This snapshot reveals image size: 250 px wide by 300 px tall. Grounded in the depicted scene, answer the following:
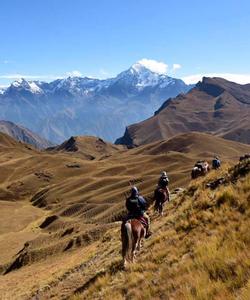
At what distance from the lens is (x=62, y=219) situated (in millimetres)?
78562

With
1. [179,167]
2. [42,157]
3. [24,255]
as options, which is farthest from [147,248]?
[42,157]

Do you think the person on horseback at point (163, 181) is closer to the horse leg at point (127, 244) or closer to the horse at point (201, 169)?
the horse at point (201, 169)

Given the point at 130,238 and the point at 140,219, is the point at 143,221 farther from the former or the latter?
the point at 130,238

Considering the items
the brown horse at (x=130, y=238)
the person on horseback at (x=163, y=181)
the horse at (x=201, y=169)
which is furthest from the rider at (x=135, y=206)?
the horse at (x=201, y=169)

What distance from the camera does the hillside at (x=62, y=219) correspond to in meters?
22.4

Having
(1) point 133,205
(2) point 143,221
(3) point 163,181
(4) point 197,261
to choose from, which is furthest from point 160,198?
(4) point 197,261

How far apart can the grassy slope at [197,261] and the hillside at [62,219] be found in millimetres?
1369

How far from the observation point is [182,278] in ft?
37.8

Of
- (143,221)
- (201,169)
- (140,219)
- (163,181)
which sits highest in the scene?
(140,219)

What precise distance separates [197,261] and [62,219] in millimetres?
67999

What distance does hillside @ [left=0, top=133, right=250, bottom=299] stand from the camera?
2239 cm

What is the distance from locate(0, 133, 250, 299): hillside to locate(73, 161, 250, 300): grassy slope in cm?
137

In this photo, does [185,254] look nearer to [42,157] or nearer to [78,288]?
[78,288]

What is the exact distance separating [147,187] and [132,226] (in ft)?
256
